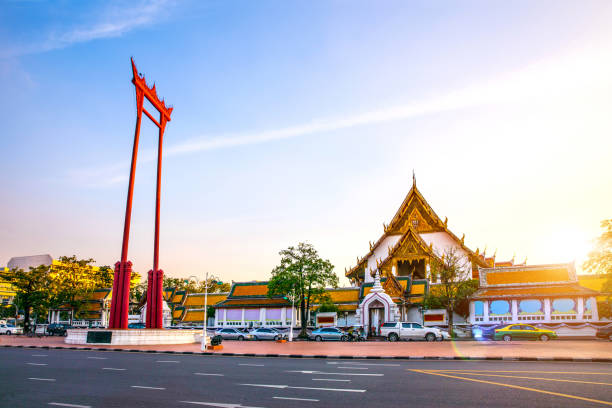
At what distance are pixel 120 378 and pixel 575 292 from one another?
39404 millimetres

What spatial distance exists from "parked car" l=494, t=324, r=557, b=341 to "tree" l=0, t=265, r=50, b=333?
5293 cm

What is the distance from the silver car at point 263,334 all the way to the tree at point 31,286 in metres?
29.7

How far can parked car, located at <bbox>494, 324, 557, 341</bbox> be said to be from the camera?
35281 millimetres

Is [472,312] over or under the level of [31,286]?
under

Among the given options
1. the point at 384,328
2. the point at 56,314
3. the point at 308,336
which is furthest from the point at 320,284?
the point at 56,314

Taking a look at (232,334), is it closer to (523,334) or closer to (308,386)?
(523,334)

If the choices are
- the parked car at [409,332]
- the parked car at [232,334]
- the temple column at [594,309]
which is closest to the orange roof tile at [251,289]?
the parked car at [232,334]

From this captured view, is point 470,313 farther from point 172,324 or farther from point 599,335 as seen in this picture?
point 172,324

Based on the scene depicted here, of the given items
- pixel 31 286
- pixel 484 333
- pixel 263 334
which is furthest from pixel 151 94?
pixel 31 286

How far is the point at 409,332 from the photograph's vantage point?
37.7m

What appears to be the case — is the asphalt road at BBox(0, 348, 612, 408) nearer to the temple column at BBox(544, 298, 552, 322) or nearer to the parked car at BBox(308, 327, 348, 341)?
the parked car at BBox(308, 327, 348, 341)

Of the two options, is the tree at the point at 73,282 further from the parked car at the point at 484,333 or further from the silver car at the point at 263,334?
the parked car at the point at 484,333

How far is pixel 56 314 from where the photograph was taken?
219 ft

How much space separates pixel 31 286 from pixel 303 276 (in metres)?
38.7
